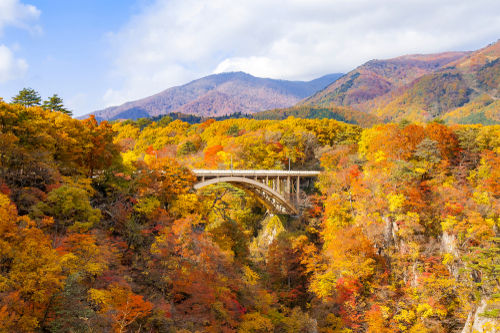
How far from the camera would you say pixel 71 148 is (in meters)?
19.4

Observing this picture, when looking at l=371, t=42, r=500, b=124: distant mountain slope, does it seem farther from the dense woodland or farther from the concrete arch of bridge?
the concrete arch of bridge

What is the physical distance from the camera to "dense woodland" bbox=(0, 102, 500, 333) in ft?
37.6

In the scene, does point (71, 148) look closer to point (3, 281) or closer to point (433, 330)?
point (3, 281)

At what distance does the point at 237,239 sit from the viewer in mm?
23156

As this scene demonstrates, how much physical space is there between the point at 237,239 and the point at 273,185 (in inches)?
427

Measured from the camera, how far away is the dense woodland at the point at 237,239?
11.5 meters

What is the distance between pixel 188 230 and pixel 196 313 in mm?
4490

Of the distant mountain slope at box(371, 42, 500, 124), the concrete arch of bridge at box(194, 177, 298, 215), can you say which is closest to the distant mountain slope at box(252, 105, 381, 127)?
the distant mountain slope at box(371, 42, 500, 124)

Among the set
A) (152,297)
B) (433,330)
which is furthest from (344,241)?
(152,297)

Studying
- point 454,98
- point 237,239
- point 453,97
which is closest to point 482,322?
point 237,239

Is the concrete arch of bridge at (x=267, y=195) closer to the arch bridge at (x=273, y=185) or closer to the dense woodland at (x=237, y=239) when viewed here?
the arch bridge at (x=273, y=185)

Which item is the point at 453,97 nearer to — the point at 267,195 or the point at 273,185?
the point at 273,185

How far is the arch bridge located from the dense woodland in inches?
56.0

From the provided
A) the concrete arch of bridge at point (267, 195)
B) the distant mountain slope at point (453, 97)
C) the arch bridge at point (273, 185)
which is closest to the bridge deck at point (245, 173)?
the arch bridge at point (273, 185)
